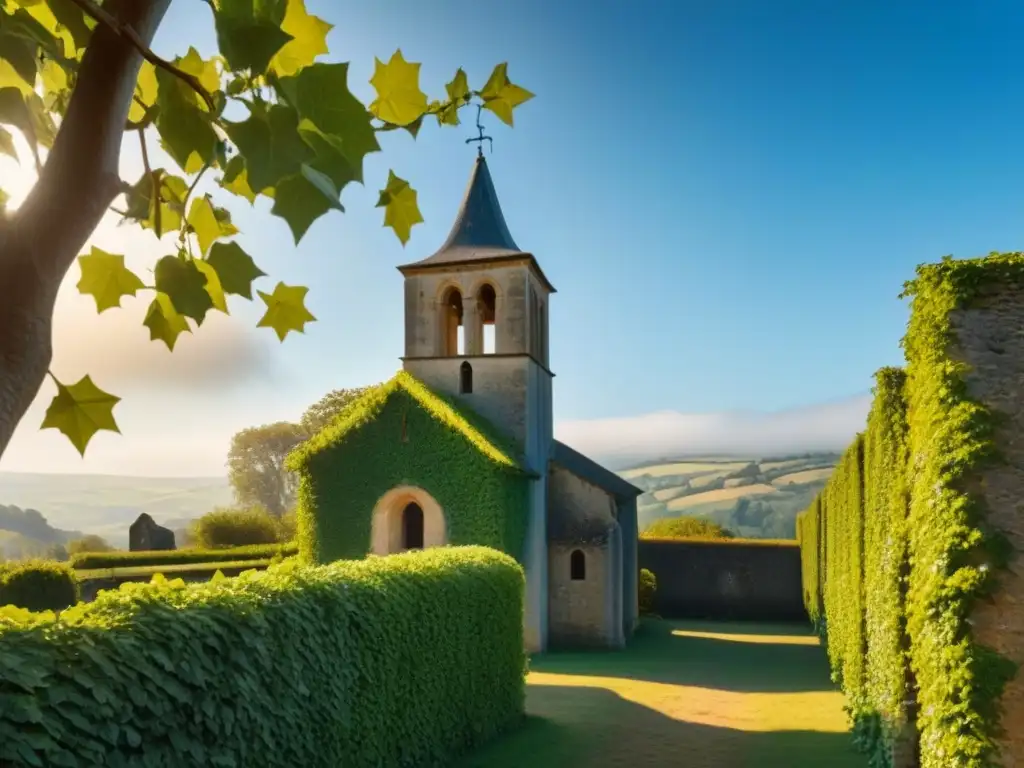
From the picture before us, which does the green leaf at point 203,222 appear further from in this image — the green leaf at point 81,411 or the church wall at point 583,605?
the church wall at point 583,605

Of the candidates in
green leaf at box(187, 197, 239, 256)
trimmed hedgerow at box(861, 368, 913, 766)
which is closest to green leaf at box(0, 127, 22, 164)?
green leaf at box(187, 197, 239, 256)

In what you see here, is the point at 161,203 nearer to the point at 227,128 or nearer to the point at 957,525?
the point at 227,128

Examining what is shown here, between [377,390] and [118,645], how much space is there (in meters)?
15.0

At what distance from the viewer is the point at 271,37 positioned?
136cm

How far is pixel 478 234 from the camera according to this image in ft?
69.7

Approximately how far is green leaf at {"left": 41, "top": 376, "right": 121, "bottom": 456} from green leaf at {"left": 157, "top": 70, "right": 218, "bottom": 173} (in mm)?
533

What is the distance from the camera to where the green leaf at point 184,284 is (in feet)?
5.83

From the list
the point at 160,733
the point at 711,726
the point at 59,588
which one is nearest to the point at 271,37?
the point at 160,733

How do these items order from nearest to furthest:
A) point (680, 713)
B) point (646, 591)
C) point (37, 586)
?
point (680, 713) < point (37, 586) < point (646, 591)

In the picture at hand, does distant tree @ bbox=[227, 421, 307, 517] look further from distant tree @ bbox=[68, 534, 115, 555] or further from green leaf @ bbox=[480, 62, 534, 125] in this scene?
green leaf @ bbox=[480, 62, 534, 125]

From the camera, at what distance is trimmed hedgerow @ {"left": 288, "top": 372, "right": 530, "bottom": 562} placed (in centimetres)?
1766

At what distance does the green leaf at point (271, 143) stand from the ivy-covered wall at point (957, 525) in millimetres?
5273

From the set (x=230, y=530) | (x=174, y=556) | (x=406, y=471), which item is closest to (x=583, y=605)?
(x=406, y=471)

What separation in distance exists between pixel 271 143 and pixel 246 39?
A: 0.56ft
